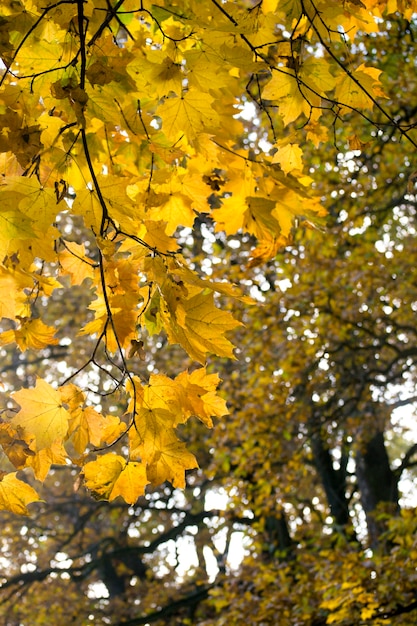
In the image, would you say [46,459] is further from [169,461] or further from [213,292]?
[213,292]

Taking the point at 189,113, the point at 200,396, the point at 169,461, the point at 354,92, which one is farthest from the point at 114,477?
the point at 354,92

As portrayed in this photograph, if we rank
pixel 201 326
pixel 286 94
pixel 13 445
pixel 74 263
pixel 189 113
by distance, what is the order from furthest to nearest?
pixel 74 263, pixel 286 94, pixel 189 113, pixel 13 445, pixel 201 326

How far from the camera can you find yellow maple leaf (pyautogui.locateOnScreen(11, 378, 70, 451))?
60.3 inches

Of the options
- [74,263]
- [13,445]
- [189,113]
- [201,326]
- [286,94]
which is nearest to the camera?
[201,326]

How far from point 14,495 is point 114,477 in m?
0.25

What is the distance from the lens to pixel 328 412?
304 inches

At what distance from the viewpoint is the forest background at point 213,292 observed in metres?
1.60

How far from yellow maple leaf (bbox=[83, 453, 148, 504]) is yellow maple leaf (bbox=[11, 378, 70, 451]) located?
114mm

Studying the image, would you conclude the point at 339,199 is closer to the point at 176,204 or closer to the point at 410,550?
the point at 410,550

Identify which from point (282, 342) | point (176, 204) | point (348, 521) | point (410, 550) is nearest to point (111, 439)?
point (176, 204)

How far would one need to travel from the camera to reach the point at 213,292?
1538 millimetres

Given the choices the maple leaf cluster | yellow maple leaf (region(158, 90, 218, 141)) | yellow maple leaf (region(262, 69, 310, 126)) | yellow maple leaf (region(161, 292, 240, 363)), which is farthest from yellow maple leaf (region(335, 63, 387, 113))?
yellow maple leaf (region(161, 292, 240, 363))

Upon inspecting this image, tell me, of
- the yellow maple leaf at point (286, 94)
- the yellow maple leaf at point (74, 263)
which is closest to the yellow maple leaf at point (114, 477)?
the yellow maple leaf at point (74, 263)

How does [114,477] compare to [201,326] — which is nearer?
[201,326]
